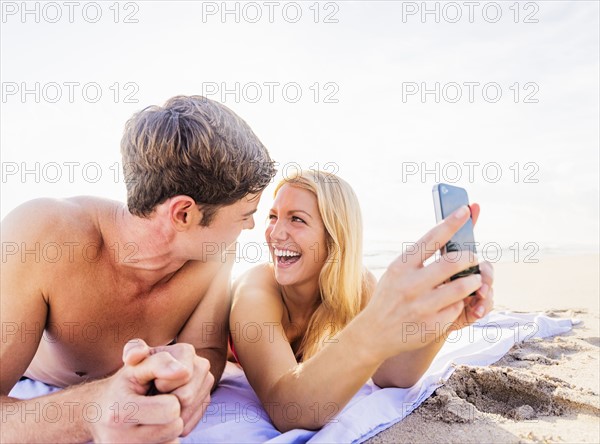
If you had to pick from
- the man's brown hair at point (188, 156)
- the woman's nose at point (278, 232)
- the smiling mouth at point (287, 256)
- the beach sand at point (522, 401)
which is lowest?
the beach sand at point (522, 401)

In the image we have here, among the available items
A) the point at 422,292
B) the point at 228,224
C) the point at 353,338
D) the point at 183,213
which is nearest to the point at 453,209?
the point at 422,292

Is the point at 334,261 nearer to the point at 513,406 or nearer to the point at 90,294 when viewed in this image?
the point at 513,406

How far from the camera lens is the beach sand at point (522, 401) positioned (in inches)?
102

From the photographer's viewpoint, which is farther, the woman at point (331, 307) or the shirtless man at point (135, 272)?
the shirtless man at point (135, 272)

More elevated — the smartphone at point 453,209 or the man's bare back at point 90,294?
the smartphone at point 453,209

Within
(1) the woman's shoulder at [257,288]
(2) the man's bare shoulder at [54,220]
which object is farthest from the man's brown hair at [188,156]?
(1) the woman's shoulder at [257,288]

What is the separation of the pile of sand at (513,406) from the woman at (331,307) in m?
0.31

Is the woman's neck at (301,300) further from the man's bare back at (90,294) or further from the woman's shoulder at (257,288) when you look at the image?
the man's bare back at (90,294)

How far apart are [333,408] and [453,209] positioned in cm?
108

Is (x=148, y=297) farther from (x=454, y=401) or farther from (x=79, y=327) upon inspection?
(x=454, y=401)

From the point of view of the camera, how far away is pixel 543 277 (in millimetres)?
10531

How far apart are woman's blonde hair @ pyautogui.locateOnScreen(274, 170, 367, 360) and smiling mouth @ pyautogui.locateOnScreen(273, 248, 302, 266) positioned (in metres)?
0.22

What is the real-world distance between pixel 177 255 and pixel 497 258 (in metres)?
14.2

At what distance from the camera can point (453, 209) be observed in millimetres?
2203
